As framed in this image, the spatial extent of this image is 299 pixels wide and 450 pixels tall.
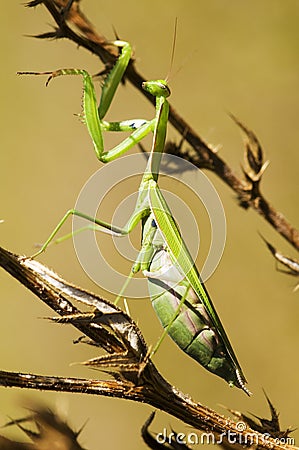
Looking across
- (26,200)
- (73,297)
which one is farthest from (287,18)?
(73,297)

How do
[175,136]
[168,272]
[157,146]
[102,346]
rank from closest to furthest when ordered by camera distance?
1. [102,346]
2. [168,272]
3. [157,146]
4. [175,136]

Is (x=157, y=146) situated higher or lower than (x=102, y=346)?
higher

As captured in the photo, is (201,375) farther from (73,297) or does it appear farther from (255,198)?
(73,297)
